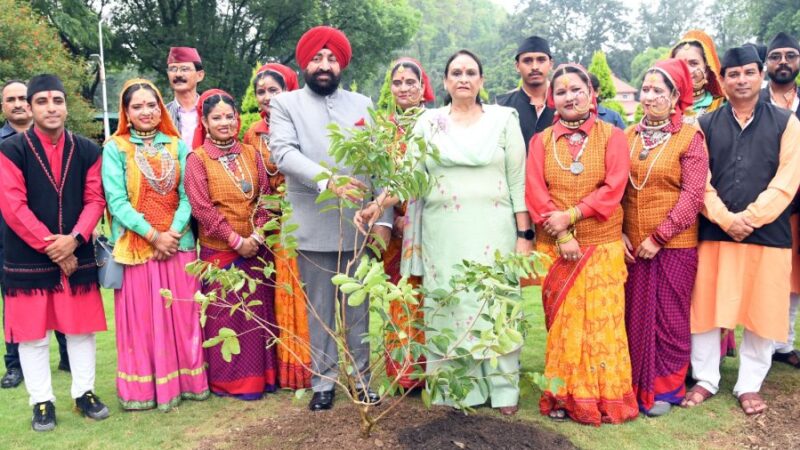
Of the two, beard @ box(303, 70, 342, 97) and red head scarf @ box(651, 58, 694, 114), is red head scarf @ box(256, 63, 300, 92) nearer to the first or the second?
beard @ box(303, 70, 342, 97)

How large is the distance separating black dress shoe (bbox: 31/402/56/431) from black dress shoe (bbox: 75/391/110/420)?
0.18 m

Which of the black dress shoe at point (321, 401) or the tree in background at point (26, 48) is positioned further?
the tree in background at point (26, 48)

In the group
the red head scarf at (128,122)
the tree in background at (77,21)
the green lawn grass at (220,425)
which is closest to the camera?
the green lawn grass at (220,425)

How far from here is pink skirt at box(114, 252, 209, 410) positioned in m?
4.19

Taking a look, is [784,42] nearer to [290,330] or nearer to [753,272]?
[753,272]

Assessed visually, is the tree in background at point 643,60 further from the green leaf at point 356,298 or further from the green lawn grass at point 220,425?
the green leaf at point 356,298

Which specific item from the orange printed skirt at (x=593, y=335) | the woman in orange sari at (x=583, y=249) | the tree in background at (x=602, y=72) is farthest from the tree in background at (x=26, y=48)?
the orange printed skirt at (x=593, y=335)

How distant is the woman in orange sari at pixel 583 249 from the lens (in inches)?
148

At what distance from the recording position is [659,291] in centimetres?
399

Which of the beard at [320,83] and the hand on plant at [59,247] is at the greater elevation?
the beard at [320,83]

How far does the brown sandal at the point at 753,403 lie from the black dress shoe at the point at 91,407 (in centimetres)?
399

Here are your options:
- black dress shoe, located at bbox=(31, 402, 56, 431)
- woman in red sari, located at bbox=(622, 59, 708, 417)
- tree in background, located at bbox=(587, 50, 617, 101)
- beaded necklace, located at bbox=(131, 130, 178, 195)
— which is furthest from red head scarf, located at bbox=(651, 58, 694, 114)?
tree in background, located at bbox=(587, 50, 617, 101)

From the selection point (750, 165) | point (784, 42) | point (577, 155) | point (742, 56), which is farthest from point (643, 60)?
point (577, 155)

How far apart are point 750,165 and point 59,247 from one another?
419 centimetres
